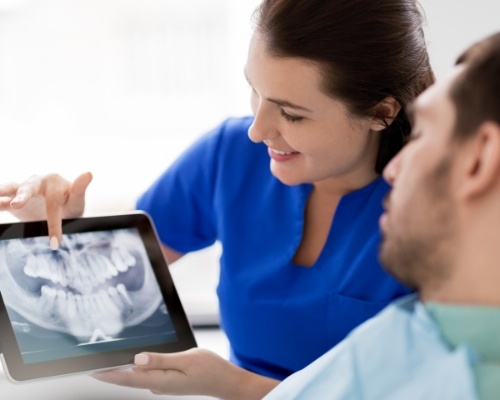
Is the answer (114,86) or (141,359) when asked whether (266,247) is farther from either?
(114,86)

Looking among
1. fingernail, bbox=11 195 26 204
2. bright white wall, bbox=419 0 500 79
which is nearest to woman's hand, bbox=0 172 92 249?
fingernail, bbox=11 195 26 204

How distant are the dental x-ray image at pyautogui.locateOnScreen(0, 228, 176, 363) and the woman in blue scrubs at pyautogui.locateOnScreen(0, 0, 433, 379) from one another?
0.07 meters

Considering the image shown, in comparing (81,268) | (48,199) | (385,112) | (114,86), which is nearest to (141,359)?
(81,268)

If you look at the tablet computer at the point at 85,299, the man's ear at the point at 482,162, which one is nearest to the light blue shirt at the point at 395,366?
the man's ear at the point at 482,162

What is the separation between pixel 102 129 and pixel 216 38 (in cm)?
38

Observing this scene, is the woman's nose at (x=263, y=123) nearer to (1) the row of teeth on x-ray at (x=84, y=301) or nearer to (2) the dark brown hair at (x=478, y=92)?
(1) the row of teeth on x-ray at (x=84, y=301)

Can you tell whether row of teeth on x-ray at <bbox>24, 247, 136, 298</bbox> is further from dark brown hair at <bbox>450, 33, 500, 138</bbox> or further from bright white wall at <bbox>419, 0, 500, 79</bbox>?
bright white wall at <bbox>419, 0, 500, 79</bbox>

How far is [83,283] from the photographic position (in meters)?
1.26

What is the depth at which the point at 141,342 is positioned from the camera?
4.08 ft

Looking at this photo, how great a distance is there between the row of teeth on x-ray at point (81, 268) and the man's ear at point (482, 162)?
65 cm

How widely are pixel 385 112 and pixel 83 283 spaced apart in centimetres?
57

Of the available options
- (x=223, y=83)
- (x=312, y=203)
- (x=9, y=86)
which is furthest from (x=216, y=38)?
(x=312, y=203)

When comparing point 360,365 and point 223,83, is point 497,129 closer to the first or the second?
point 360,365

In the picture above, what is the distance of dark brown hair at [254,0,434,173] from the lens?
1.26 meters
